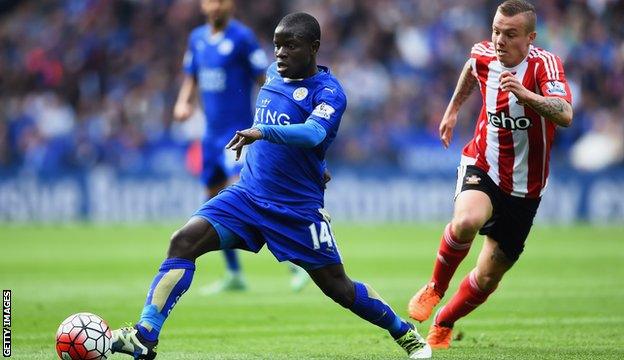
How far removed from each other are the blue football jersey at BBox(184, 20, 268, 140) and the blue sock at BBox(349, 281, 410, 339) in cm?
531

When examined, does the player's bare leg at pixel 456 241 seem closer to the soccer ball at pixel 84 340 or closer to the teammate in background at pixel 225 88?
the soccer ball at pixel 84 340

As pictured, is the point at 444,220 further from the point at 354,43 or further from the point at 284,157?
the point at 284,157

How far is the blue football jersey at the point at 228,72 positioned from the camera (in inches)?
474

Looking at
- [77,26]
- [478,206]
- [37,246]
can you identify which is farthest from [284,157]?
[77,26]

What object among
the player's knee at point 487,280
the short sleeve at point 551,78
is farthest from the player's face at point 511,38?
the player's knee at point 487,280

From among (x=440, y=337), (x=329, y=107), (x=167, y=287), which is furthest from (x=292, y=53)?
(x=440, y=337)

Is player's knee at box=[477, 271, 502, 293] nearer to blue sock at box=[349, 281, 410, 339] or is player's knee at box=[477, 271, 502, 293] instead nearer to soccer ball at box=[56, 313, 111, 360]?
blue sock at box=[349, 281, 410, 339]

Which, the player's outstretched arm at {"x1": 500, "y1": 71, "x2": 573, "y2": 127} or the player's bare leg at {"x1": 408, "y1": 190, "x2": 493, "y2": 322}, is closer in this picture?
the player's outstretched arm at {"x1": 500, "y1": 71, "x2": 573, "y2": 127}

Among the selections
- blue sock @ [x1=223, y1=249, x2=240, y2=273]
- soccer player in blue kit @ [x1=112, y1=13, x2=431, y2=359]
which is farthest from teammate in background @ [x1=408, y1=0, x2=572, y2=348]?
blue sock @ [x1=223, y1=249, x2=240, y2=273]

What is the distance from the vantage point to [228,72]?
12109mm

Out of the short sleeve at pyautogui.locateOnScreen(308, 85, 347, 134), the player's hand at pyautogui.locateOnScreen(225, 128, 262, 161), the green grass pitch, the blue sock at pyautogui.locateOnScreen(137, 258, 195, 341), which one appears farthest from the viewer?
the green grass pitch

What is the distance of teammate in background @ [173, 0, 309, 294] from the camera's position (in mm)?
12023

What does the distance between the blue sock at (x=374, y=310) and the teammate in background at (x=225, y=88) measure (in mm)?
5045

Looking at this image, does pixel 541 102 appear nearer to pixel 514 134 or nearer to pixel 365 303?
pixel 514 134
